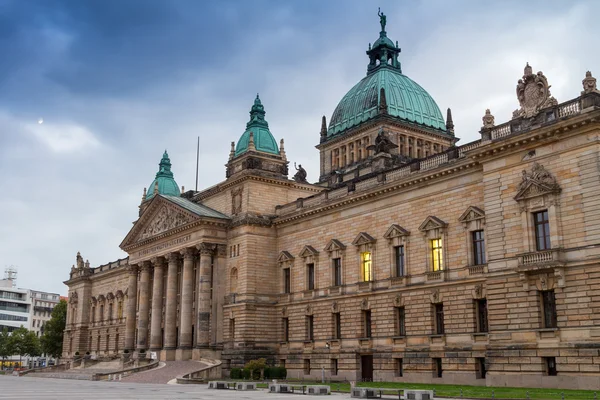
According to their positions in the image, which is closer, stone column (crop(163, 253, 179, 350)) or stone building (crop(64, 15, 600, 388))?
stone building (crop(64, 15, 600, 388))

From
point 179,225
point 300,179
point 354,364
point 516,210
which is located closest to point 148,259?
point 179,225

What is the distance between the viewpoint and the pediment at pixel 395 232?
54.1 meters

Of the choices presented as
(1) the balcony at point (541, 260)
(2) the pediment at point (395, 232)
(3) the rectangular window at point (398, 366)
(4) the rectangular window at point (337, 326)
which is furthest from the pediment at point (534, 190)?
(4) the rectangular window at point (337, 326)

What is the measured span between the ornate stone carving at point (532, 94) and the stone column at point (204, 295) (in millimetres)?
34603

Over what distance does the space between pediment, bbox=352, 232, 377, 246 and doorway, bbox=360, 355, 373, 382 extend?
9.04 metres

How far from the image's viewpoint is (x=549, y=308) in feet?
135

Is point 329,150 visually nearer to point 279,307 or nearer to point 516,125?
point 279,307

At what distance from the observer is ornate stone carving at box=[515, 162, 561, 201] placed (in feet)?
137

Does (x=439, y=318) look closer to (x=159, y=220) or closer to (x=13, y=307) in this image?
(x=159, y=220)

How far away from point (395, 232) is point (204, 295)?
22.5 m

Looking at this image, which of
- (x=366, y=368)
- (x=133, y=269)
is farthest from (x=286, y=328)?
(x=133, y=269)

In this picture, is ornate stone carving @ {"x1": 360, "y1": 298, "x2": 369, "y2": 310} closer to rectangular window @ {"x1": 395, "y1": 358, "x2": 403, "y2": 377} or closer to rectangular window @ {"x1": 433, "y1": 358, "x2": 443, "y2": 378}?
rectangular window @ {"x1": 395, "y1": 358, "x2": 403, "y2": 377}

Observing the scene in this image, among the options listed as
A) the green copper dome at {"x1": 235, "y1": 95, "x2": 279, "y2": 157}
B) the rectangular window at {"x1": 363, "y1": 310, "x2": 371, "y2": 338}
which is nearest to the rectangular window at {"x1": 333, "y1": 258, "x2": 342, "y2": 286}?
the rectangular window at {"x1": 363, "y1": 310, "x2": 371, "y2": 338}

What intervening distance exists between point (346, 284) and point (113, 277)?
53204 millimetres
